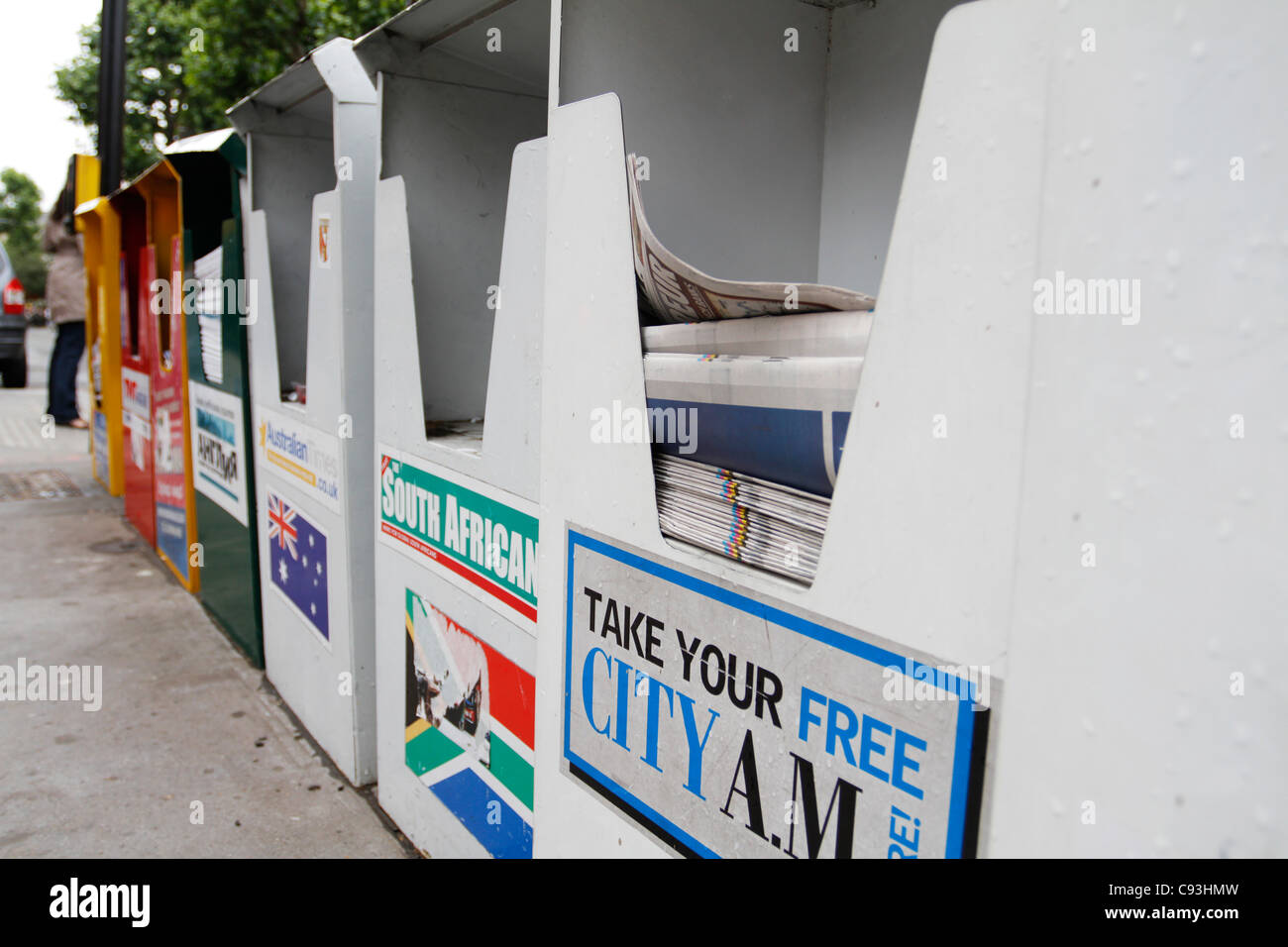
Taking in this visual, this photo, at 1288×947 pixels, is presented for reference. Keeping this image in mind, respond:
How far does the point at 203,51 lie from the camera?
988 cm

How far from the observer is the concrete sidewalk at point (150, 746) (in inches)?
104

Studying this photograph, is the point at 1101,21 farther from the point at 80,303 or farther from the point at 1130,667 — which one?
the point at 80,303

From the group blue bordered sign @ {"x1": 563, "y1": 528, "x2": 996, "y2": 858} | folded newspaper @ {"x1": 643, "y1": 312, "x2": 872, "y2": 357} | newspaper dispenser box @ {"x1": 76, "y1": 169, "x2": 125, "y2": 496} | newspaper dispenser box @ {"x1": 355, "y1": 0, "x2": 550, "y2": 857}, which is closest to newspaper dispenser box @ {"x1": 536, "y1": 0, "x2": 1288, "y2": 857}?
blue bordered sign @ {"x1": 563, "y1": 528, "x2": 996, "y2": 858}

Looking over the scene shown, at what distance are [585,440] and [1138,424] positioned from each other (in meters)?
0.96

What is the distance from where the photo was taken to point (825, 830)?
1.21m

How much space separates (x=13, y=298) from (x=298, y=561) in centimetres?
1141

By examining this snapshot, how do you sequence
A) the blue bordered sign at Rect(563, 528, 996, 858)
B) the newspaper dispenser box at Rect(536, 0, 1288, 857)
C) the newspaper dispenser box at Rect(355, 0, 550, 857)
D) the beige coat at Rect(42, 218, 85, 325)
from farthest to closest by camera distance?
the beige coat at Rect(42, 218, 85, 325), the newspaper dispenser box at Rect(355, 0, 550, 857), the blue bordered sign at Rect(563, 528, 996, 858), the newspaper dispenser box at Rect(536, 0, 1288, 857)

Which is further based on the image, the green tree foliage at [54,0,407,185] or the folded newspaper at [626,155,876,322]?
the green tree foliage at [54,0,407,185]

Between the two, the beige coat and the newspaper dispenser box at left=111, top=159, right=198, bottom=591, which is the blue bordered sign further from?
the beige coat

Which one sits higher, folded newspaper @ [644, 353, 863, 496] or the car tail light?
the car tail light

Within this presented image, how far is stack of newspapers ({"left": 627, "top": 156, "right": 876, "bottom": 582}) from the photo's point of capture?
1246 mm

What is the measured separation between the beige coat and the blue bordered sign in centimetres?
897

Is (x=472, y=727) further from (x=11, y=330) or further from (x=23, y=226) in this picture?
(x=23, y=226)

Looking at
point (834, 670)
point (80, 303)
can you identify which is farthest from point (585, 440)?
point (80, 303)
